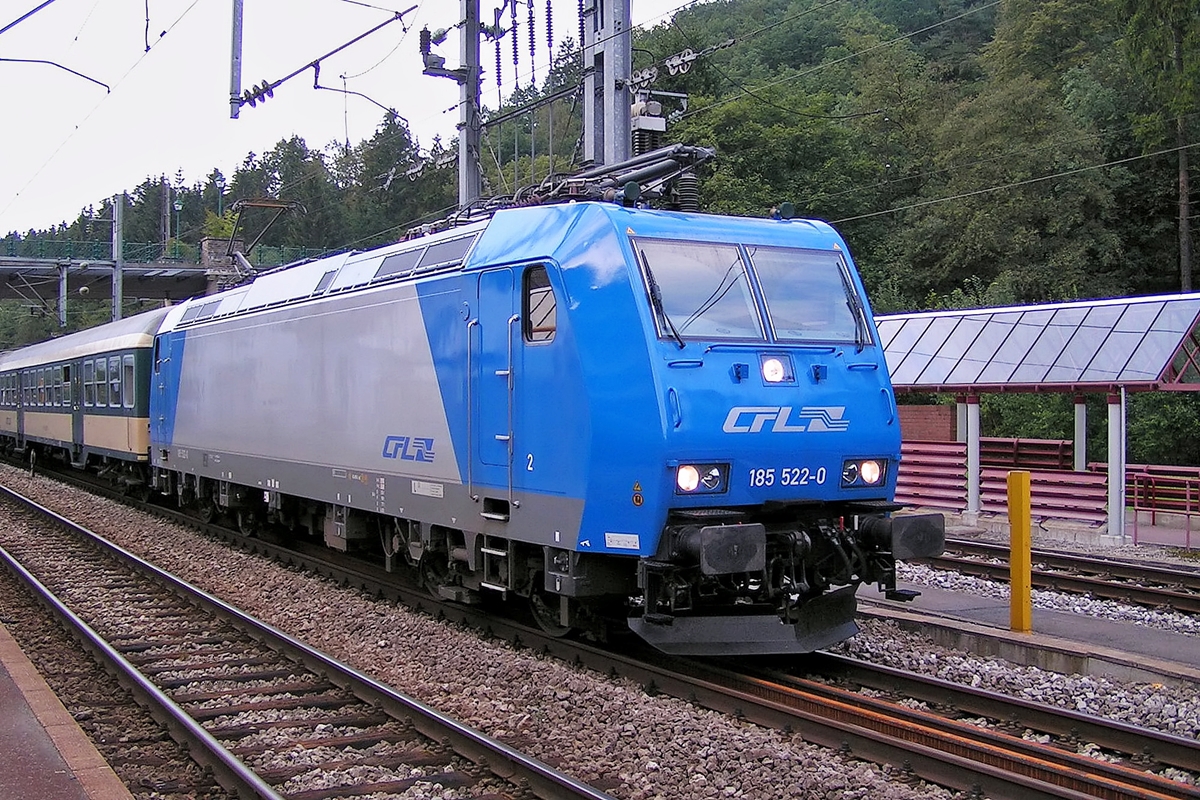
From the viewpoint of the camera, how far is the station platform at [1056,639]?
824 cm

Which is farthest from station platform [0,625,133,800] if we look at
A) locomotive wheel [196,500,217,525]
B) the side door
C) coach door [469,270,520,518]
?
the side door

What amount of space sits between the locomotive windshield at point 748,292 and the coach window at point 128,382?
1468 centimetres

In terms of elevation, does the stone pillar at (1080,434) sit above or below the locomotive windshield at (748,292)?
below

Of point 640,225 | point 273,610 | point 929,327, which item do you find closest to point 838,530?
point 640,225

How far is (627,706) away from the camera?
298 inches

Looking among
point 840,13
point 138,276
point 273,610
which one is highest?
point 840,13

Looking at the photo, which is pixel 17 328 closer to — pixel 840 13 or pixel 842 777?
pixel 840 13

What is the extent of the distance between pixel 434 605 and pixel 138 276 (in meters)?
43.7

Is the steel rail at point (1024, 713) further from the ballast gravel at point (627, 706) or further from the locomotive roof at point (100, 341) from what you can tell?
the locomotive roof at point (100, 341)

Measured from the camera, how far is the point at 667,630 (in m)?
7.98

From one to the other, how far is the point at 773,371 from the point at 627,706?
8.17ft

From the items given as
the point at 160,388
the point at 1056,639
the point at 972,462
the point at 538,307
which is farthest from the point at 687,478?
the point at 160,388

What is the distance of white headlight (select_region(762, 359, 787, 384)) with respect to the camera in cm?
814

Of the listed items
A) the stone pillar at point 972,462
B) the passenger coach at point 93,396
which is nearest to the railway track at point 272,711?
the passenger coach at point 93,396
